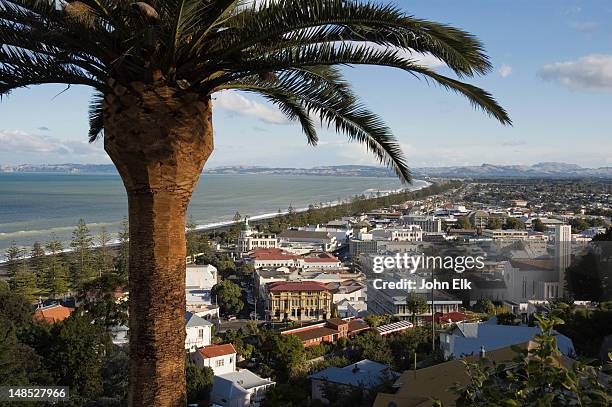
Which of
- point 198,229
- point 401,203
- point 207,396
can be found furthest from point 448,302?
point 401,203

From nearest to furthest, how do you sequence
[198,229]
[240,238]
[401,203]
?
[240,238], [198,229], [401,203]

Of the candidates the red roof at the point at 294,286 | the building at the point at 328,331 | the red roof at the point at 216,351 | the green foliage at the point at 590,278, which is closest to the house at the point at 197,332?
the building at the point at 328,331

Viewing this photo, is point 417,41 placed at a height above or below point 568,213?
above

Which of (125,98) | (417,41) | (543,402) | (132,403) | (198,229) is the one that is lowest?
(198,229)

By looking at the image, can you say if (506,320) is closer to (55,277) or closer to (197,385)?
(197,385)

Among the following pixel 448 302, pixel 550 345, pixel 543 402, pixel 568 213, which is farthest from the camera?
pixel 568 213

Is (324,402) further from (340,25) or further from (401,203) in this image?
(401,203)

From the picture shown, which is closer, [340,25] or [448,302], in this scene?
[340,25]
